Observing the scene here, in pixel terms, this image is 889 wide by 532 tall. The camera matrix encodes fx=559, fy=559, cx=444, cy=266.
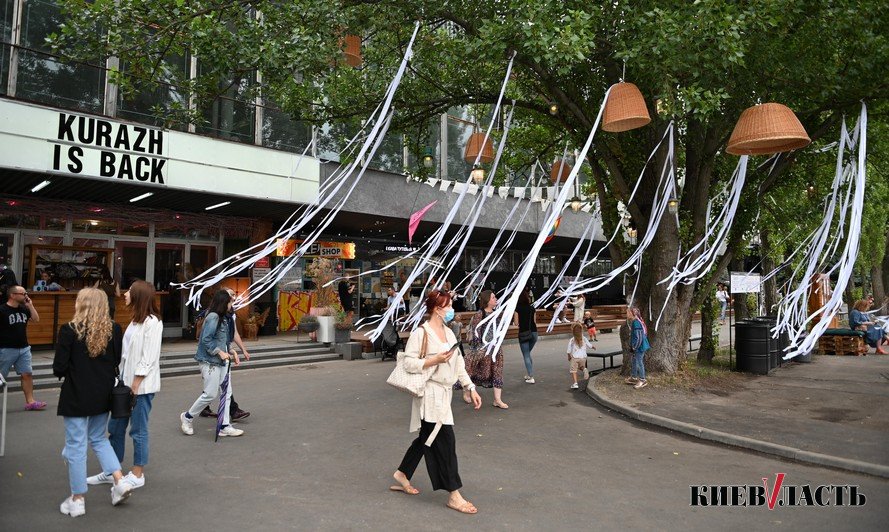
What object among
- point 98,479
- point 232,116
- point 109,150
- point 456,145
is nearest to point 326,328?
point 232,116

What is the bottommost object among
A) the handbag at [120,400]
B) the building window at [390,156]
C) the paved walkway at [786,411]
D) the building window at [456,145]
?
the paved walkway at [786,411]

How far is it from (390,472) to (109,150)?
10.4m

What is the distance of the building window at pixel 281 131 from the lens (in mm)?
16266

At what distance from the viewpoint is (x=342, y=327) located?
51.4 ft

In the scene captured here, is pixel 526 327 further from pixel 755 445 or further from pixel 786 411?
pixel 755 445

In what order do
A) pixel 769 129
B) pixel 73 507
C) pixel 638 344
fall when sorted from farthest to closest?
pixel 638 344
pixel 769 129
pixel 73 507

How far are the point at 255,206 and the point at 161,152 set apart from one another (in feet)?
10.6

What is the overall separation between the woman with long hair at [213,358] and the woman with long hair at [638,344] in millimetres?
6648

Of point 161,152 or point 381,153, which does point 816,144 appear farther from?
point 161,152

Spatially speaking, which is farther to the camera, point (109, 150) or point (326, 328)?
point (326, 328)

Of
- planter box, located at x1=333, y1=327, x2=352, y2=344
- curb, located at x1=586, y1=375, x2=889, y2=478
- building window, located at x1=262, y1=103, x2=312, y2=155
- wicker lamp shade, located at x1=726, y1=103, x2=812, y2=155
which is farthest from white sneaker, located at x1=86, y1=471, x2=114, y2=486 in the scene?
building window, located at x1=262, y1=103, x2=312, y2=155

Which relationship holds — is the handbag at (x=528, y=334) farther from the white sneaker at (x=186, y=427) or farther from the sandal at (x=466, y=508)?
the sandal at (x=466, y=508)

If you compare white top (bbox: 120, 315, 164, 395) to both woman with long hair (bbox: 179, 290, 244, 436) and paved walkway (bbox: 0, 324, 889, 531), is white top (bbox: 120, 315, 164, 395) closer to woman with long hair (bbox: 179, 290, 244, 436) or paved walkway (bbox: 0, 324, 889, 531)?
paved walkway (bbox: 0, 324, 889, 531)
